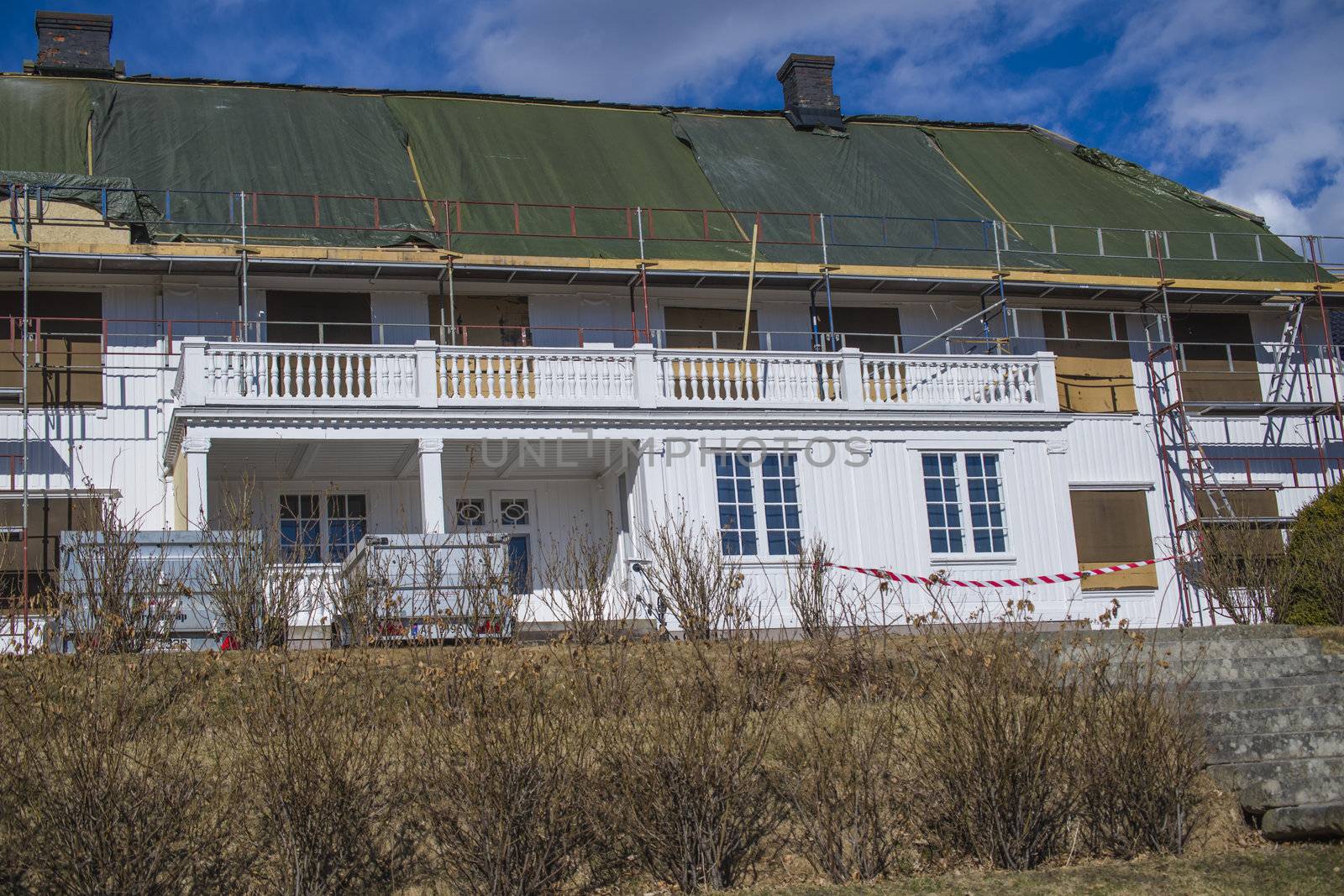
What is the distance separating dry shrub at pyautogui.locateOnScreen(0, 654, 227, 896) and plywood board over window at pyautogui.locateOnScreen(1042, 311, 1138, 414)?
1892cm

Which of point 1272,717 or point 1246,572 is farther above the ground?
point 1246,572

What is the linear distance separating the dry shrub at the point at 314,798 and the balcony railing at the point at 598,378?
9.65 m

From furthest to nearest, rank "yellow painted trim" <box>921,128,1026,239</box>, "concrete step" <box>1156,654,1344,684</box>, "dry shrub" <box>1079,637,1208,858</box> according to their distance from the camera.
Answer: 1. "yellow painted trim" <box>921,128,1026,239</box>
2. "concrete step" <box>1156,654,1344,684</box>
3. "dry shrub" <box>1079,637,1208,858</box>

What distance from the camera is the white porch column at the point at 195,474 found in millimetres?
20375

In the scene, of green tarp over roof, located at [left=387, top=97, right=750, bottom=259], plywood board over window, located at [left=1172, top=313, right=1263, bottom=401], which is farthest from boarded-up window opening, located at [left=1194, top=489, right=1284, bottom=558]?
green tarp over roof, located at [left=387, top=97, right=750, bottom=259]

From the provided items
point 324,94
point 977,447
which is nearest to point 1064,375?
point 977,447

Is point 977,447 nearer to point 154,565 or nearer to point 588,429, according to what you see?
point 588,429

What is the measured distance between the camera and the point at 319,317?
24359 millimetres

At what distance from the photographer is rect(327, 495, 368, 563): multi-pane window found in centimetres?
2373

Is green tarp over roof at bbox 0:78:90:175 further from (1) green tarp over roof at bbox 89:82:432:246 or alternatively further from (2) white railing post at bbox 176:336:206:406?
(2) white railing post at bbox 176:336:206:406

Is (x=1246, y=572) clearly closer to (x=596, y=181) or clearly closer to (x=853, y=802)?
(x=853, y=802)

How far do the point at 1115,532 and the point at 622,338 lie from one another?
9.02 m

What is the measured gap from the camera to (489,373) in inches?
883

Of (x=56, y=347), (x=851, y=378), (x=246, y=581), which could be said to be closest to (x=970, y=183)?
(x=851, y=378)
